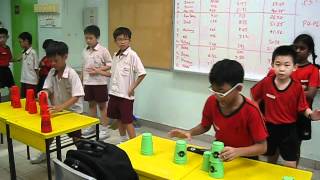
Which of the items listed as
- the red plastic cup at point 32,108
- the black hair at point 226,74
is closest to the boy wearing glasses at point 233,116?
the black hair at point 226,74

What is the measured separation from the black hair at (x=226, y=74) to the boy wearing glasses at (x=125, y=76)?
1907 mm

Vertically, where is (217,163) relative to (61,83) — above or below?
below

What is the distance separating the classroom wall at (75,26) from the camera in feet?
16.3

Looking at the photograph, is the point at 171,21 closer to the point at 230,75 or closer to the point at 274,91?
the point at 274,91

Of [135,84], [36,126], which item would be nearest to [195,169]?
[36,126]

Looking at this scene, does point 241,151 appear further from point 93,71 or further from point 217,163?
point 93,71

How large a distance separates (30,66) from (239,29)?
10.4ft

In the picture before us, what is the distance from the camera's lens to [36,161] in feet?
11.0

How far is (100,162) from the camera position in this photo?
1.38 meters

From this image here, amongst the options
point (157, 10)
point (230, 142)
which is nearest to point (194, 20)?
point (157, 10)

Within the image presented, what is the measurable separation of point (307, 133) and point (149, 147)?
1.29 metres

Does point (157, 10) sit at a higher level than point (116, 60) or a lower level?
higher

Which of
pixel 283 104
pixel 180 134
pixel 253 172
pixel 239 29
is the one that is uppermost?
pixel 239 29

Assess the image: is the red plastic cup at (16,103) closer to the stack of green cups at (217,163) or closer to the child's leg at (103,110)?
the child's leg at (103,110)
